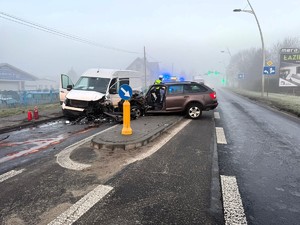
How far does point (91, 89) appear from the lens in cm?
1297

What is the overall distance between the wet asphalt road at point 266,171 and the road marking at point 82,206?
2097 millimetres

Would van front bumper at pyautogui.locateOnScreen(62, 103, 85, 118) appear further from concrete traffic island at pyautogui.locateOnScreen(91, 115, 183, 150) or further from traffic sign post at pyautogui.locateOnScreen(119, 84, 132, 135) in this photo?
traffic sign post at pyautogui.locateOnScreen(119, 84, 132, 135)

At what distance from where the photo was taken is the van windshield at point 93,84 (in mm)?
12977

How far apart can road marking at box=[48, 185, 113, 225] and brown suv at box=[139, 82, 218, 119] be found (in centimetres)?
814

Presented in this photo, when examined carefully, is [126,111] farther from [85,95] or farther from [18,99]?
[18,99]

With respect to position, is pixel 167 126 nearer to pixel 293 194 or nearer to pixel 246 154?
pixel 246 154

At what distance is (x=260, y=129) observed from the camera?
32.0 feet

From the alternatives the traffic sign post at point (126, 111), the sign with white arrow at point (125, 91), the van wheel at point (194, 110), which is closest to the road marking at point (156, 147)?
the traffic sign post at point (126, 111)

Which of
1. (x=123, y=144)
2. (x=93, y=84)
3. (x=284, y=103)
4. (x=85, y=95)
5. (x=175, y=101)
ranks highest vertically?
(x=93, y=84)

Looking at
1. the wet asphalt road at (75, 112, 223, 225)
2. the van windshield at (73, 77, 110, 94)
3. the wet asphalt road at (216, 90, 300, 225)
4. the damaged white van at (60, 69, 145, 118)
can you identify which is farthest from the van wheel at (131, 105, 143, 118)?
the wet asphalt road at (75, 112, 223, 225)

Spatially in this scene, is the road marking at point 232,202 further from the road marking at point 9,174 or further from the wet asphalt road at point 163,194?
the road marking at point 9,174

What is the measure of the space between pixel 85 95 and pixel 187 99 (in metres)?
4.59

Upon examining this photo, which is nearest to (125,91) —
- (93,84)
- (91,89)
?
(91,89)

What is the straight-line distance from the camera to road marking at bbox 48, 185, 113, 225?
3342 millimetres
